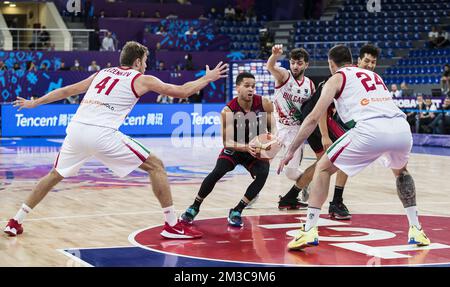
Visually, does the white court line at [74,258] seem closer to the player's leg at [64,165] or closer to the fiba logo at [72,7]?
the player's leg at [64,165]

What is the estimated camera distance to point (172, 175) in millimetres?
14344

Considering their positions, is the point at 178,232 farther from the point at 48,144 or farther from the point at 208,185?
the point at 48,144

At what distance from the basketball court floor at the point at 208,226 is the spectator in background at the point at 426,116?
25.7 feet

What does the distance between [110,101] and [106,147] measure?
18.7 inches

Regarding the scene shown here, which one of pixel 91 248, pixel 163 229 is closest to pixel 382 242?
pixel 163 229

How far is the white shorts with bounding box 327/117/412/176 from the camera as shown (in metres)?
7.19

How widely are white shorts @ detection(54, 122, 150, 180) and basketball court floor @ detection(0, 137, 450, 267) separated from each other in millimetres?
783

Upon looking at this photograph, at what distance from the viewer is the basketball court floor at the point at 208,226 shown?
7.09 meters

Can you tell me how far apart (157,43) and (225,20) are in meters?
5.23

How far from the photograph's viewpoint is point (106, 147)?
7.79m

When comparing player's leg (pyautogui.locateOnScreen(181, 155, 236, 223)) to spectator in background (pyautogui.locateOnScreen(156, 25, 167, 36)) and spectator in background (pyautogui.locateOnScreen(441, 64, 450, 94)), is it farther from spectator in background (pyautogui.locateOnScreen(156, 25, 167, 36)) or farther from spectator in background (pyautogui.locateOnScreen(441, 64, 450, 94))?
spectator in background (pyautogui.locateOnScreen(156, 25, 167, 36))

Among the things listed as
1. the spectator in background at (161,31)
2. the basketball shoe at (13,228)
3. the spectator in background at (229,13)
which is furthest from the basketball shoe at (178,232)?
the spectator in background at (229,13)

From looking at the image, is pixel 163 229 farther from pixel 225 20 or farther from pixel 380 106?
pixel 225 20

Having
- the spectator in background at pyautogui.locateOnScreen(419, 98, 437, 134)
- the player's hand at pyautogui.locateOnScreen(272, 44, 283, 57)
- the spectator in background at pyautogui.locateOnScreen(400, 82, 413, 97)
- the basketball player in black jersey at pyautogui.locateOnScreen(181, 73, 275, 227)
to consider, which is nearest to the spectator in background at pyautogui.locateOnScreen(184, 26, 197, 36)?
the spectator in background at pyautogui.locateOnScreen(400, 82, 413, 97)
